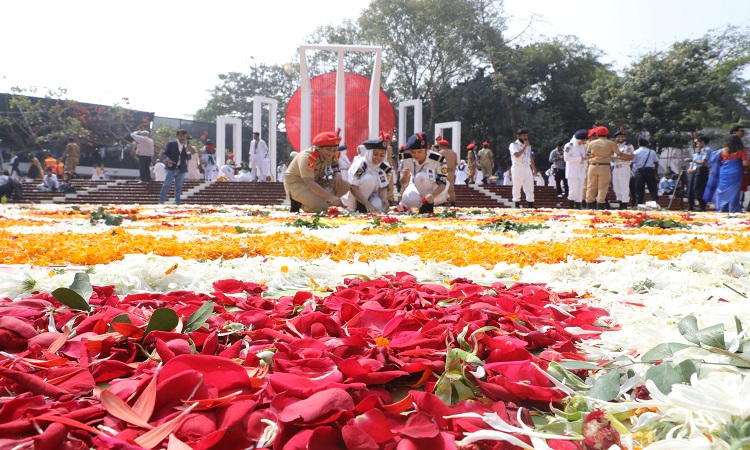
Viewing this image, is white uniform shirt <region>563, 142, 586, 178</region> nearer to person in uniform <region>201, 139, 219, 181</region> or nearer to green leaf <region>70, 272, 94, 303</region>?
green leaf <region>70, 272, 94, 303</region>

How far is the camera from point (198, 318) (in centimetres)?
171

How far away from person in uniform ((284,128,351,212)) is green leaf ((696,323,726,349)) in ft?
24.4

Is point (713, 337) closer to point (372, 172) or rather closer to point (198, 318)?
point (198, 318)

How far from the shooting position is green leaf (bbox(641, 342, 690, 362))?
134 cm

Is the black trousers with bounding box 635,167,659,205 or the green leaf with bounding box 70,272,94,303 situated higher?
the black trousers with bounding box 635,167,659,205

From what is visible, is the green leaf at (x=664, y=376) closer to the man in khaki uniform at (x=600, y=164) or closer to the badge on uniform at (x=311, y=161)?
the badge on uniform at (x=311, y=161)

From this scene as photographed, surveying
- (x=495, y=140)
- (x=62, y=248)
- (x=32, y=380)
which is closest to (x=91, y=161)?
(x=495, y=140)

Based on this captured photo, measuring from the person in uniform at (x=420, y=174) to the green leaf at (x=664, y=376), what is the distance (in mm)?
8080

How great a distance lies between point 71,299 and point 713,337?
1.82 m

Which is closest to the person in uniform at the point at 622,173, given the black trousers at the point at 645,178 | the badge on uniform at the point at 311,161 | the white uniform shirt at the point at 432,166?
the black trousers at the point at 645,178

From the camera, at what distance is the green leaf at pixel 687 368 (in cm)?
123

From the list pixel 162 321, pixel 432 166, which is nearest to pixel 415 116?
pixel 432 166

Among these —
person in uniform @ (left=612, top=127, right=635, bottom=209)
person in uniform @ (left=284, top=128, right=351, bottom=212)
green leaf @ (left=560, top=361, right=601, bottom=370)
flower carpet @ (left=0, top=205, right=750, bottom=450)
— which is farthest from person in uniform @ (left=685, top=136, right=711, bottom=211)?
green leaf @ (left=560, top=361, right=601, bottom=370)

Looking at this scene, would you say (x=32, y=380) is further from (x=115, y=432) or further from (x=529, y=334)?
(x=529, y=334)
